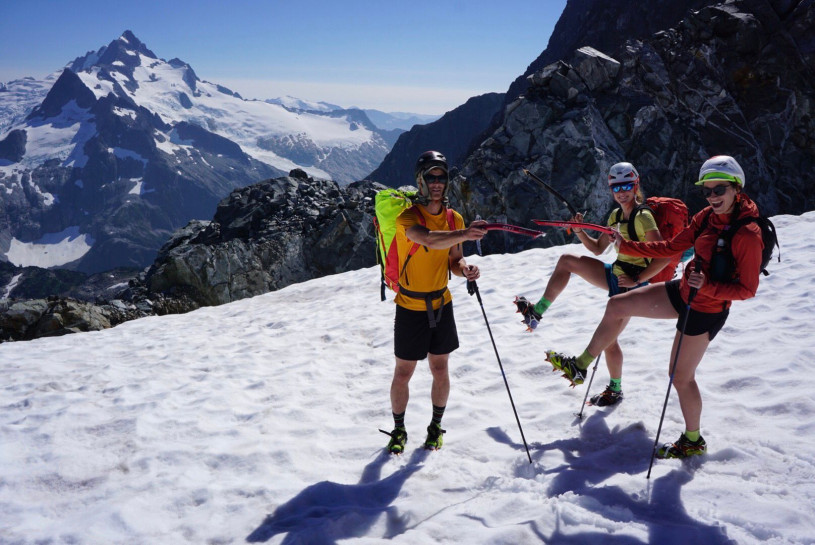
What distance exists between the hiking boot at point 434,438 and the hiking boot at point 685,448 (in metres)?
2.66

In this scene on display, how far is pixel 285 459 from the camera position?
6594mm

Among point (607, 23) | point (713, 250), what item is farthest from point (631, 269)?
point (607, 23)

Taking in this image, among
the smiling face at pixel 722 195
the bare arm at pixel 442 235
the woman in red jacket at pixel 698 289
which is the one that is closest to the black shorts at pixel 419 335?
the bare arm at pixel 442 235

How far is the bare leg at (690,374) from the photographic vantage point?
17.4 feet

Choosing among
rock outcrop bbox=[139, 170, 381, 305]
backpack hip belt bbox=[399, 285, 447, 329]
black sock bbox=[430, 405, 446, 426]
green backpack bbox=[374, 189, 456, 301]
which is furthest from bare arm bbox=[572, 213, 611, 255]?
rock outcrop bbox=[139, 170, 381, 305]

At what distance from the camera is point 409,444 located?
676cm

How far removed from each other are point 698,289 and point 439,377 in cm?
315

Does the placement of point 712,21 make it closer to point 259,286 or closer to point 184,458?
point 259,286

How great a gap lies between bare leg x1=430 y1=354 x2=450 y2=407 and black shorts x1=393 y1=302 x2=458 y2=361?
13cm

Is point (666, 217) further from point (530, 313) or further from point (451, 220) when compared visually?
Answer: point (451, 220)

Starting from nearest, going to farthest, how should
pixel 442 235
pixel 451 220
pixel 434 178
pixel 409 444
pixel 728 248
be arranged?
1. pixel 728 248
2. pixel 442 235
3. pixel 434 178
4. pixel 451 220
5. pixel 409 444

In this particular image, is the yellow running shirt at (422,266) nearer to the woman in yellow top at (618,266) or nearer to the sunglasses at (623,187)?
the woman in yellow top at (618,266)

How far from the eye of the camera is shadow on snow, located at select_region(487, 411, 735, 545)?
438 centimetres

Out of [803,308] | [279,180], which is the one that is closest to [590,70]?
[279,180]
